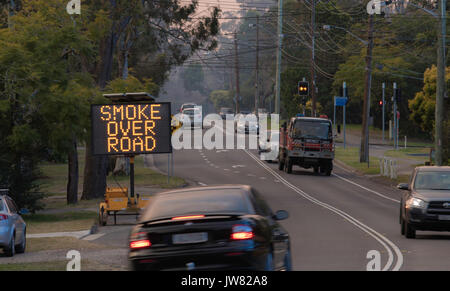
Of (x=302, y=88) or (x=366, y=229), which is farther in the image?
(x=302, y=88)

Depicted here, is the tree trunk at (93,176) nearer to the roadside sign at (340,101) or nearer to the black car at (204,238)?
the roadside sign at (340,101)

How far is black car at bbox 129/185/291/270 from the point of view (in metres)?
9.98

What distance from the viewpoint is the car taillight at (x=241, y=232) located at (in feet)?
33.2

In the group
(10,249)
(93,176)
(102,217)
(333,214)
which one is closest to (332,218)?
(333,214)

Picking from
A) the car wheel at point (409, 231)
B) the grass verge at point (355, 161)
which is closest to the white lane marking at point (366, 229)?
the car wheel at point (409, 231)

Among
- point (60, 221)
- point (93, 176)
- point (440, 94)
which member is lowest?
point (60, 221)

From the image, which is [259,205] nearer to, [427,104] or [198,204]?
→ [198,204]

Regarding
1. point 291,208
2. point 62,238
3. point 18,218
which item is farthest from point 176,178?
point 18,218

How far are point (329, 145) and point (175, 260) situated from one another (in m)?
34.2

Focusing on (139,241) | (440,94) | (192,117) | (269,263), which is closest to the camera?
(139,241)

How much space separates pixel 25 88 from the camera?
27422 mm

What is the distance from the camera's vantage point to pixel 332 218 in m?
26.1

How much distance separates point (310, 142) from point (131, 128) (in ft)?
64.6

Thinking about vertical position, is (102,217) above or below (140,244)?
below
